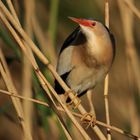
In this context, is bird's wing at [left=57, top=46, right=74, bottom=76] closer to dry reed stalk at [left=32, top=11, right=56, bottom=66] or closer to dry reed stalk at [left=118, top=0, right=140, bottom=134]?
dry reed stalk at [left=32, top=11, right=56, bottom=66]

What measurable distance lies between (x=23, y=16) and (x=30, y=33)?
15cm

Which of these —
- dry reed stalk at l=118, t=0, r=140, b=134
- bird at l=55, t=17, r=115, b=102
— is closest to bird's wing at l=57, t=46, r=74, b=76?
bird at l=55, t=17, r=115, b=102

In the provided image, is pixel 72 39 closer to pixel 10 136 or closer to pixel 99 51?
pixel 99 51

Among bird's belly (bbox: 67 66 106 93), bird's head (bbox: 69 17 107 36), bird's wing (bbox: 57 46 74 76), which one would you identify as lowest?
bird's belly (bbox: 67 66 106 93)

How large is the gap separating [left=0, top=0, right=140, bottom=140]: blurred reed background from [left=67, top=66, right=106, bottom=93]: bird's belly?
0.37 ft

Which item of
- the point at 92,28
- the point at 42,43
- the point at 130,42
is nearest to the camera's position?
the point at 92,28

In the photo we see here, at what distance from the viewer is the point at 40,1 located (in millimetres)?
2988

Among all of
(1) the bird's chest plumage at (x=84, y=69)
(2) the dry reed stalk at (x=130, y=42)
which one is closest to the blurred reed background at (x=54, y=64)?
(2) the dry reed stalk at (x=130, y=42)

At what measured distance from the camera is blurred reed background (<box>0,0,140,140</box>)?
2.16m

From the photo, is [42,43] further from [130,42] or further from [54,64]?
[130,42]

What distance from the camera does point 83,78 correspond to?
2457 mm

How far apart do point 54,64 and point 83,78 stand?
0.63 ft

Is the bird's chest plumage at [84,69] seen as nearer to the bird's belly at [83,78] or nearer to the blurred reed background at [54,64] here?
the bird's belly at [83,78]

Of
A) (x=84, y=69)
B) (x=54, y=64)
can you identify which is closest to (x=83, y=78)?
(x=84, y=69)
